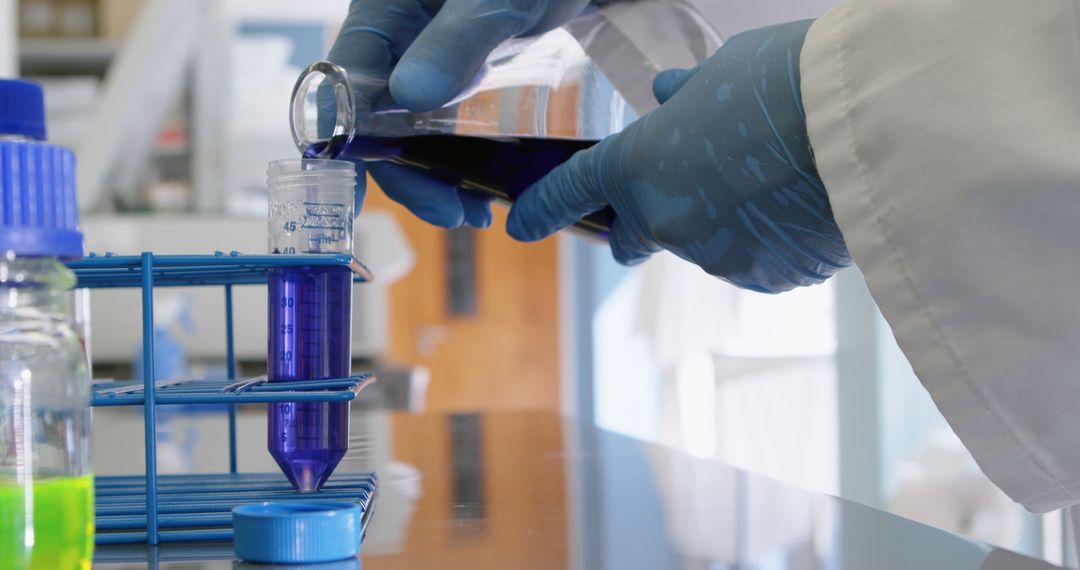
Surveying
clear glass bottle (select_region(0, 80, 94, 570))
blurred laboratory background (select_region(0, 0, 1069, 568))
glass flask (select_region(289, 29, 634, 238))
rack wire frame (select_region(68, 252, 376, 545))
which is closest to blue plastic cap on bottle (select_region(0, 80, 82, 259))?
clear glass bottle (select_region(0, 80, 94, 570))

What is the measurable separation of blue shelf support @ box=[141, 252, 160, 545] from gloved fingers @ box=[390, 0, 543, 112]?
0.32m

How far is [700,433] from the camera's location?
11.3 feet

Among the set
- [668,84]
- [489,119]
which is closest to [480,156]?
[489,119]

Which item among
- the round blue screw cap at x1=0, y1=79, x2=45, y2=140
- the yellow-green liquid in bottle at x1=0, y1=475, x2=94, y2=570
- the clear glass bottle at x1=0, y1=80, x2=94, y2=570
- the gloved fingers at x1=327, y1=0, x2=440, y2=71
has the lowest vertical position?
the yellow-green liquid in bottle at x1=0, y1=475, x2=94, y2=570

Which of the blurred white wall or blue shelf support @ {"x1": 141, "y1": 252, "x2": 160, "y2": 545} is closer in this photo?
blue shelf support @ {"x1": 141, "y1": 252, "x2": 160, "y2": 545}

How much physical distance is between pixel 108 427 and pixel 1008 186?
→ 1.19 metres

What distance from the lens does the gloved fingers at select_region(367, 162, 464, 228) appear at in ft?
3.17

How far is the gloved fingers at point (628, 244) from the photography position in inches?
36.1

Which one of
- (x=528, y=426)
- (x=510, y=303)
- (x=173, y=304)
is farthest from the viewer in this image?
(x=510, y=303)

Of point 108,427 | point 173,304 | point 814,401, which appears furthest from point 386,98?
point 814,401

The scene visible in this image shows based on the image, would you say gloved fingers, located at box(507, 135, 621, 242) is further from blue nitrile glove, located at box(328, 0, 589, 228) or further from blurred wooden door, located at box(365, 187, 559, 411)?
blurred wooden door, located at box(365, 187, 559, 411)

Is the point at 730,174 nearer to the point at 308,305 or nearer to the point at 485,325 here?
the point at 308,305

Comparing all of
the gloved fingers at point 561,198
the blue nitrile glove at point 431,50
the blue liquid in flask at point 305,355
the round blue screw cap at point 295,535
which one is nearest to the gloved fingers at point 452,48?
the blue nitrile glove at point 431,50

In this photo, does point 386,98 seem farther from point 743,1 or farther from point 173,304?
point 173,304
